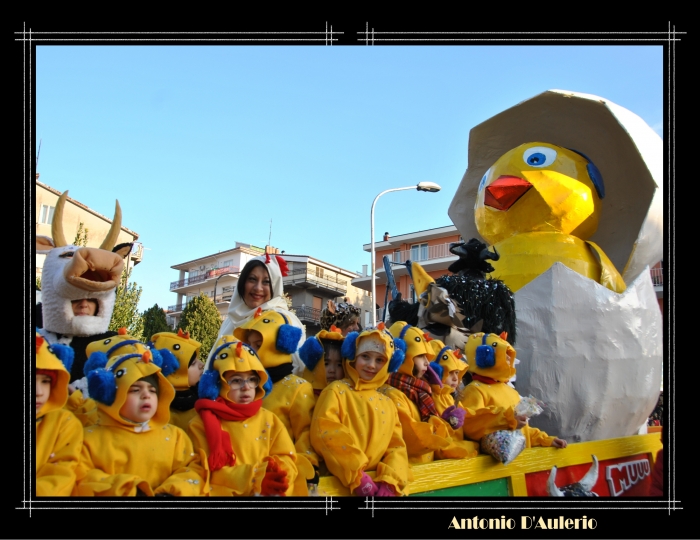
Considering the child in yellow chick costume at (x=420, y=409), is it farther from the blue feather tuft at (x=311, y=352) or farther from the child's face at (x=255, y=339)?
the child's face at (x=255, y=339)

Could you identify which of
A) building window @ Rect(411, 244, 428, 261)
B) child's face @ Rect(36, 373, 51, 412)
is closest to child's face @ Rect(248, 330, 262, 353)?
child's face @ Rect(36, 373, 51, 412)

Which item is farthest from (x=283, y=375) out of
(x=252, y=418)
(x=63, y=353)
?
(x=63, y=353)

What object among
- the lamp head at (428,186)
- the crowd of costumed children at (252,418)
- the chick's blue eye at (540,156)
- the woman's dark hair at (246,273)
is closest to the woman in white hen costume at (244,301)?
the woman's dark hair at (246,273)

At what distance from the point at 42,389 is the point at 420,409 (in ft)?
7.60

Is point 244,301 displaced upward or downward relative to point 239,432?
upward

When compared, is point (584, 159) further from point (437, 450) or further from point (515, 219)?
point (437, 450)

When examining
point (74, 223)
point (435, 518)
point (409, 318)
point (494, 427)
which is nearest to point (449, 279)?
point (409, 318)

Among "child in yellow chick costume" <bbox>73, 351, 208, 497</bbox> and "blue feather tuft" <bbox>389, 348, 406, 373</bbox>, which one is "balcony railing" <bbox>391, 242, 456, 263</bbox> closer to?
"blue feather tuft" <bbox>389, 348, 406, 373</bbox>

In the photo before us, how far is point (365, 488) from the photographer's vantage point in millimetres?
3178

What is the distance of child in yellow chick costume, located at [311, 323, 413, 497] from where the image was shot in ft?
10.5

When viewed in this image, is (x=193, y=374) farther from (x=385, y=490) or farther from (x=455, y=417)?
(x=455, y=417)

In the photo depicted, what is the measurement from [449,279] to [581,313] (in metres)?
1.24

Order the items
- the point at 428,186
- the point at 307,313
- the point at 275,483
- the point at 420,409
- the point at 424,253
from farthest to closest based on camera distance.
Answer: the point at 424,253 → the point at 307,313 → the point at 428,186 → the point at 420,409 → the point at 275,483

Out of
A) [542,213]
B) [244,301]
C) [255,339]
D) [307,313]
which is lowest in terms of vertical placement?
[255,339]
